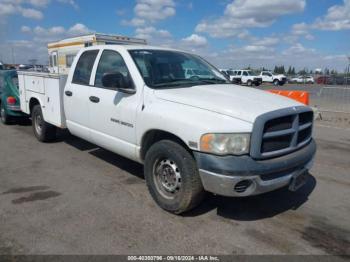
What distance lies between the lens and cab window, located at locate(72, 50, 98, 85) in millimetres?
5254

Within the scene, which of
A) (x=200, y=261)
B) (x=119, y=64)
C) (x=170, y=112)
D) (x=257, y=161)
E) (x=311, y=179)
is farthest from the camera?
(x=311, y=179)

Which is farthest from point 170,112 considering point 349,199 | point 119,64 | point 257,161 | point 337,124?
point 337,124

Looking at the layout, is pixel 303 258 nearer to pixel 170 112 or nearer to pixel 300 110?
pixel 300 110

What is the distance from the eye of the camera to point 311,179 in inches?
202

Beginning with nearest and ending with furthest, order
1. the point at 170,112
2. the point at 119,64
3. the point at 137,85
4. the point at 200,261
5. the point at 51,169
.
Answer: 1. the point at 200,261
2. the point at 170,112
3. the point at 137,85
4. the point at 119,64
5. the point at 51,169

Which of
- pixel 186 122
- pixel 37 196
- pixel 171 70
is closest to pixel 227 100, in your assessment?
pixel 186 122

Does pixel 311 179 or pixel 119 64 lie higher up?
pixel 119 64

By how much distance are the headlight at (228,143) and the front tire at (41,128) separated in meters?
4.76

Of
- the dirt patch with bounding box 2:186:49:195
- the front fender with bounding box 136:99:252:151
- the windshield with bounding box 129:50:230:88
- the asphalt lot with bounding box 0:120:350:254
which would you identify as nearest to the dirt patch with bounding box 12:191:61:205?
the asphalt lot with bounding box 0:120:350:254

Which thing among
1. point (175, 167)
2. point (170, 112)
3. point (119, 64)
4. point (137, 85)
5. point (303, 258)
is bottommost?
point (303, 258)

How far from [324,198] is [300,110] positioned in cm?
148

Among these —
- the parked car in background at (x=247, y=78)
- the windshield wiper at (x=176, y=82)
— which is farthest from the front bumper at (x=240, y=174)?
the parked car in background at (x=247, y=78)

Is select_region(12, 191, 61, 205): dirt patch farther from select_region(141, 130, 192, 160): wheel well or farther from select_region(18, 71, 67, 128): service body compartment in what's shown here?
select_region(18, 71, 67, 128): service body compartment

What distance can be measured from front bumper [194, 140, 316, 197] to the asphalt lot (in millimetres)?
538
